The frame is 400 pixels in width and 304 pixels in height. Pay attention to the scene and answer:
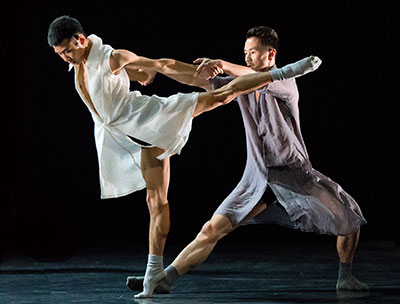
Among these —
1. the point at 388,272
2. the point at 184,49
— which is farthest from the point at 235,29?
the point at 388,272

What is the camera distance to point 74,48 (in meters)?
3.46

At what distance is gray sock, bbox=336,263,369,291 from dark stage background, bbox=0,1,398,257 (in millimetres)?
2345

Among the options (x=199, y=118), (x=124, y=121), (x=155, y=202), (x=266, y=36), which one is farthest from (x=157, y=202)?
(x=199, y=118)

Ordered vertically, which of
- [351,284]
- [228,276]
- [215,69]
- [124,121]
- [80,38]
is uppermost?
[80,38]

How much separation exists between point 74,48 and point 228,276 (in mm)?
1505

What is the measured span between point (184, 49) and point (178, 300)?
10.0ft

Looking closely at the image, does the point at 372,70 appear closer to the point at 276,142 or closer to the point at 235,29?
the point at 235,29

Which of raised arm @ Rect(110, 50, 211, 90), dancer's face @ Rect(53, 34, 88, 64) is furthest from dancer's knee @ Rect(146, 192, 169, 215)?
dancer's face @ Rect(53, 34, 88, 64)

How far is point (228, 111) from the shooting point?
6398 mm

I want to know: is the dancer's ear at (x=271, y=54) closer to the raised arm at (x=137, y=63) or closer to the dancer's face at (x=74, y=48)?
the raised arm at (x=137, y=63)

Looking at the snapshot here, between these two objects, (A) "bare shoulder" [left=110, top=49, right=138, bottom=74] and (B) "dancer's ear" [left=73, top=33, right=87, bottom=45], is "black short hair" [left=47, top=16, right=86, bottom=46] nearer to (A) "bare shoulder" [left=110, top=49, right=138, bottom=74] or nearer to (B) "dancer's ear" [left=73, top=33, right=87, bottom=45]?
(B) "dancer's ear" [left=73, top=33, right=87, bottom=45]

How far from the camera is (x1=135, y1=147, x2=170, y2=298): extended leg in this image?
142 inches

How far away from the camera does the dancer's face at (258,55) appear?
365cm

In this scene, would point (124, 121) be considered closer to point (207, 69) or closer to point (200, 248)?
point (207, 69)
